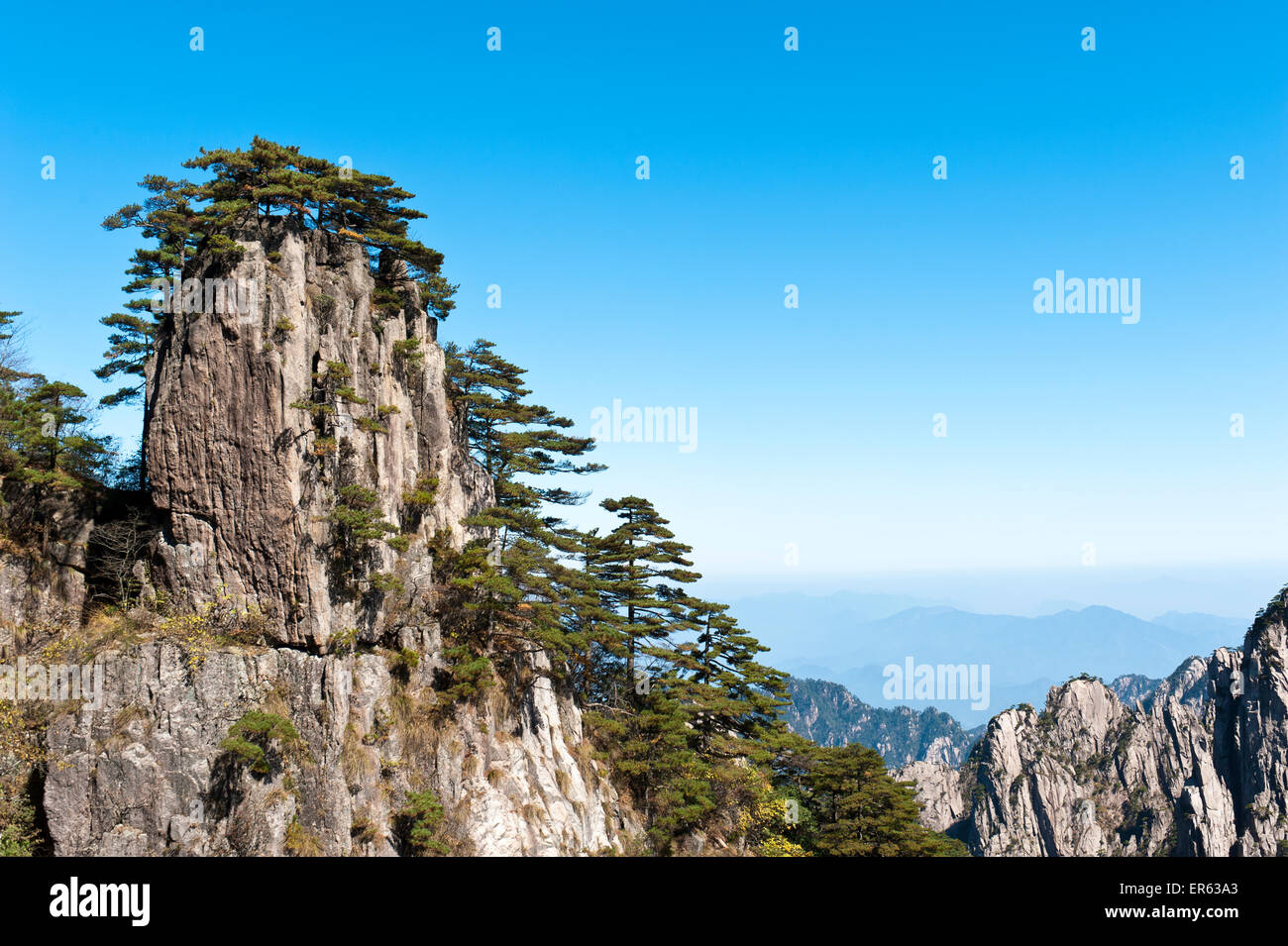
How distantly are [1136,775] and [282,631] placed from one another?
6227 inches

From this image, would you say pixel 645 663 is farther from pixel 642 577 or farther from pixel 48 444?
pixel 48 444

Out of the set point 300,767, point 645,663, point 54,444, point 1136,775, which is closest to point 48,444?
point 54,444

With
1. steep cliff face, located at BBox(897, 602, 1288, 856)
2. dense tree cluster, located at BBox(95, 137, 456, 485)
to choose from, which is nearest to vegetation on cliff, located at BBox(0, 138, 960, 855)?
dense tree cluster, located at BBox(95, 137, 456, 485)

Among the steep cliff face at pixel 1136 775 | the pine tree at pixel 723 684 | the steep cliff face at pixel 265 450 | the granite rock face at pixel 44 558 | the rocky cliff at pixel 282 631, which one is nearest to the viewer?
the rocky cliff at pixel 282 631

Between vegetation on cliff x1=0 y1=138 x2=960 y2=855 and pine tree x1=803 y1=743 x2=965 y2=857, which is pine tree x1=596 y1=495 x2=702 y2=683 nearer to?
vegetation on cliff x1=0 y1=138 x2=960 y2=855

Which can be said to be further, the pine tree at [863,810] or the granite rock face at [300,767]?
the pine tree at [863,810]

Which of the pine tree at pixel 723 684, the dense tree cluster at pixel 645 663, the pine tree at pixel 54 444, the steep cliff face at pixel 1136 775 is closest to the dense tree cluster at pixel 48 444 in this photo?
the pine tree at pixel 54 444

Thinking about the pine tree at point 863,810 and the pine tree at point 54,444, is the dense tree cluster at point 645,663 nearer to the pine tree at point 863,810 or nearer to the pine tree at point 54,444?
the pine tree at point 863,810

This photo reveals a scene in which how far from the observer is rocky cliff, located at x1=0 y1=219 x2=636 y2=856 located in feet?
72.0

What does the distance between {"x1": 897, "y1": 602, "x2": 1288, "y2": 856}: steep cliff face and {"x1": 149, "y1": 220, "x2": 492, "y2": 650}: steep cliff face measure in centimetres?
12941

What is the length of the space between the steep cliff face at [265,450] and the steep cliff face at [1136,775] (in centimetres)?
12941

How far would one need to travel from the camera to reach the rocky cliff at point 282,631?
21.9 metres
